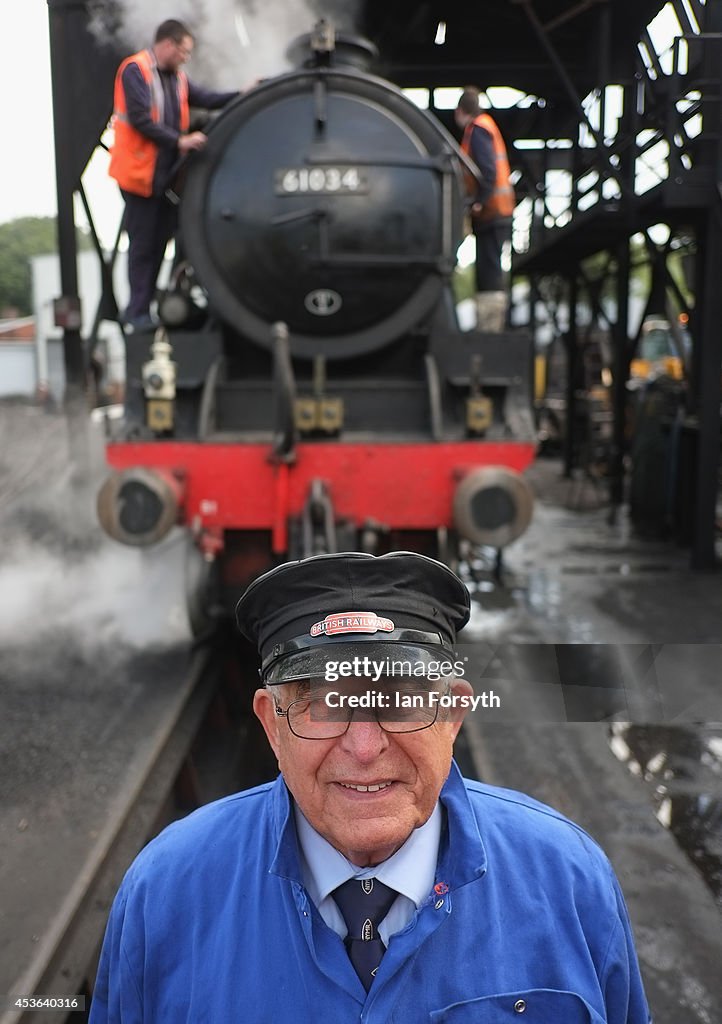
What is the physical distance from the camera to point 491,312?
15.4ft

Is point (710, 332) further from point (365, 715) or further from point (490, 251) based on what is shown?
point (365, 715)

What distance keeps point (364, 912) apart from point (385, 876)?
53 mm

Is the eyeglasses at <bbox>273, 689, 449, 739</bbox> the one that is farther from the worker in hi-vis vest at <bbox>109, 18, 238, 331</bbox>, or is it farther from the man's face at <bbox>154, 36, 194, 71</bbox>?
the man's face at <bbox>154, 36, 194, 71</bbox>

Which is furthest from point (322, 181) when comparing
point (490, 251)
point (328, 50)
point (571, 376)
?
point (571, 376)

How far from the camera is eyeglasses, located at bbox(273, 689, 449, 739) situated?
3.15ft

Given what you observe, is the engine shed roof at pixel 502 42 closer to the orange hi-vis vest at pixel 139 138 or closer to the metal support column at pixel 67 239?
the metal support column at pixel 67 239

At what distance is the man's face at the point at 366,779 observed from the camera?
0.97 metres

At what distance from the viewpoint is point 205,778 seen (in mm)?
3699

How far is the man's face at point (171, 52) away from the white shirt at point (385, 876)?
13.1ft

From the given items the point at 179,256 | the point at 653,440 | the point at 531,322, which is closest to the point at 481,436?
the point at 179,256

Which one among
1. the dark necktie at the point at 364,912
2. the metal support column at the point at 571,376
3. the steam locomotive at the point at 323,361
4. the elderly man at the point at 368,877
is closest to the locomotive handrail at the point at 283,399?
the steam locomotive at the point at 323,361

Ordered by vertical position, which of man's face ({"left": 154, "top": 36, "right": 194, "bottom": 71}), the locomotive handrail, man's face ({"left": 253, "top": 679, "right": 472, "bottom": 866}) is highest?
man's face ({"left": 154, "top": 36, "right": 194, "bottom": 71})

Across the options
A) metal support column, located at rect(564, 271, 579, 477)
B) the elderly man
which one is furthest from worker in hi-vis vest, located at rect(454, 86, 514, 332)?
metal support column, located at rect(564, 271, 579, 477)

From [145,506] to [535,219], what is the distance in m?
7.79
